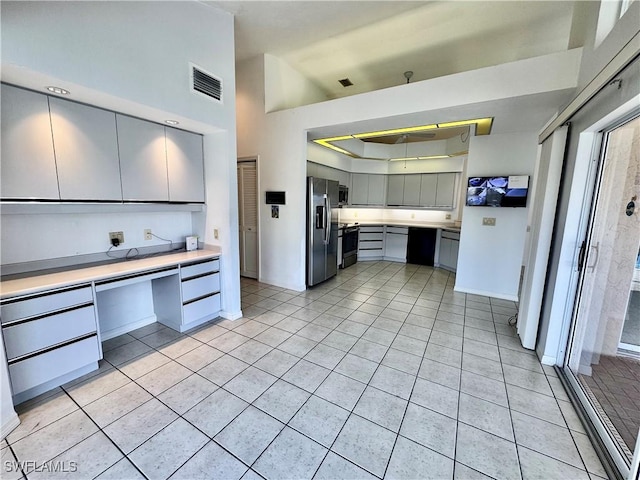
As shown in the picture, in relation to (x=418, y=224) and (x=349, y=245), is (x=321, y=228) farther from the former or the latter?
(x=418, y=224)

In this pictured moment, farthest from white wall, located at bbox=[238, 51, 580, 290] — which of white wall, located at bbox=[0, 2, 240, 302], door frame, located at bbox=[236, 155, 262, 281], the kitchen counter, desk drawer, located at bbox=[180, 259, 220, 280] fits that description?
the kitchen counter

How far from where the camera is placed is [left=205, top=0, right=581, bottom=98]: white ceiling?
291 centimetres

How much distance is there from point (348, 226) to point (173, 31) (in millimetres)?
4243

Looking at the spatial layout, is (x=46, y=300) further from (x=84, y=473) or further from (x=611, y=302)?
(x=611, y=302)

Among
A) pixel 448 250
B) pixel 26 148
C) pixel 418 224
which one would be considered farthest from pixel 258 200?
pixel 448 250

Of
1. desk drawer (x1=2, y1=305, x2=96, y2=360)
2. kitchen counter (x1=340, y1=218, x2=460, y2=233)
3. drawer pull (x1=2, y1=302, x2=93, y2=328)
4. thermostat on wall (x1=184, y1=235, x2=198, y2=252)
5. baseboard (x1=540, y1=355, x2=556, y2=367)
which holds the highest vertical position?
kitchen counter (x1=340, y1=218, x2=460, y2=233)

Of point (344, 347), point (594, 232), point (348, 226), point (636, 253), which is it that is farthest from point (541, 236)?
point (348, 226)

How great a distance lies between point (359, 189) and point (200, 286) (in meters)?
4.78

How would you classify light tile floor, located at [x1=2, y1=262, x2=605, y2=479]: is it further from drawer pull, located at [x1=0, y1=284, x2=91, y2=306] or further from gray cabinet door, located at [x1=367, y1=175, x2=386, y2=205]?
gray cabinet door, located at [x1=367, y1=175, x2=386, y2=205]

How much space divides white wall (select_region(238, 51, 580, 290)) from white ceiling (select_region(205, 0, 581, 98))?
840 mm

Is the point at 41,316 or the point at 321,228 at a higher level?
the point at 321,228

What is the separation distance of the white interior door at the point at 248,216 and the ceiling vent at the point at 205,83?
170cm

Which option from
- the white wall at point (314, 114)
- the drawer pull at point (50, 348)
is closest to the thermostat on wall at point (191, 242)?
the drawer pull at point (50, 348)

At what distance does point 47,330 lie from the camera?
195 cm
